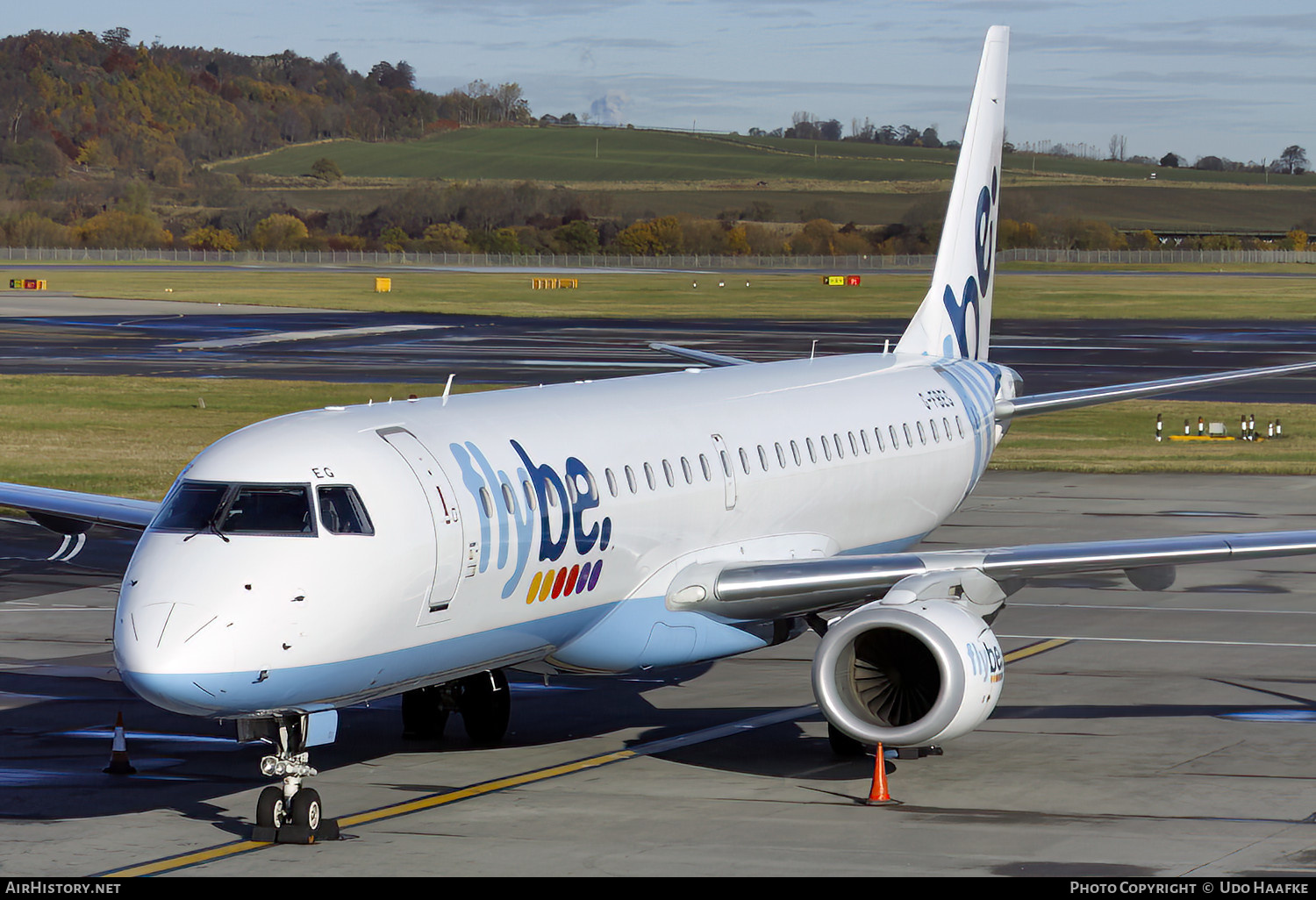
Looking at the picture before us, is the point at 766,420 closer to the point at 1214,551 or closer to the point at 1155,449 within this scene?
the point at 1214,551

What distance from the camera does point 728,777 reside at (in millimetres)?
18719

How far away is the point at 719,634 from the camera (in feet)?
66.4

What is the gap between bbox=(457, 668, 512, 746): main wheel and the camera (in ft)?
66.5

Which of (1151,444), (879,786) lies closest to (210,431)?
(1151,444)

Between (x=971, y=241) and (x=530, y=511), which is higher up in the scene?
(x=971, y=241)

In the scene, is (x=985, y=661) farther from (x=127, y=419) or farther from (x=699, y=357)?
(x=127, y=419)

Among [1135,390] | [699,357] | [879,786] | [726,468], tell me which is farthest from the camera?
[699,357]

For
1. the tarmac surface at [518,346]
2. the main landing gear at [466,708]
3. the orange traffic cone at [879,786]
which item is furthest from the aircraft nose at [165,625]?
the tarmac surface at [518,346]

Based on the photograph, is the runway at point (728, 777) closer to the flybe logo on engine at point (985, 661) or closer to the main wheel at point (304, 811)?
the main wheel at point (304, 811)

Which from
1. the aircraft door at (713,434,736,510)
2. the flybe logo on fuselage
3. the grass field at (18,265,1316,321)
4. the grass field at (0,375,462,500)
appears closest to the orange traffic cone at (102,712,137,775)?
the aircraft door at (713,434,736,510)

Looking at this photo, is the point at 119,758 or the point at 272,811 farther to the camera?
the point at 119,758

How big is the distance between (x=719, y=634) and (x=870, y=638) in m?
2.16

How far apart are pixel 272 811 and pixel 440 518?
311cm

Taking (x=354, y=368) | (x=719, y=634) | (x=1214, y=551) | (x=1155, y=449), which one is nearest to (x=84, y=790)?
(x=719, y=634)
